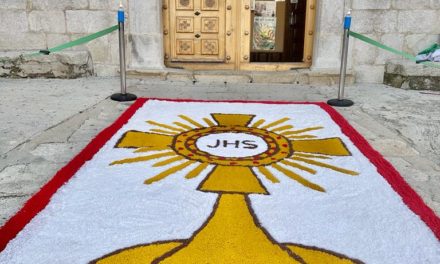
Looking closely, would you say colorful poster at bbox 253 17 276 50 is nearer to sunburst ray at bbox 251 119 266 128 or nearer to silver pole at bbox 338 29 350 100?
silver pole at bbox 338 29 350 100

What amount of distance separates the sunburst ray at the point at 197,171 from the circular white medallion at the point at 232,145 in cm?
19

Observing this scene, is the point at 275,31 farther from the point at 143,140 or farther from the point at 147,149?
the point at 147,149

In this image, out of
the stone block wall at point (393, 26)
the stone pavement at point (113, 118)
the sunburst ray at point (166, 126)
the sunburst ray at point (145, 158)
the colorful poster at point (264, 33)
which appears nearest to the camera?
the stone pavement at point (113, 118)

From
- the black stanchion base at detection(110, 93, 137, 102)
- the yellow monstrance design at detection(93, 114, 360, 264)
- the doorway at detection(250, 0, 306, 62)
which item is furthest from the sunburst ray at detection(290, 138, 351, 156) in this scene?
the doorway at detection(250, 0, 306, 62)

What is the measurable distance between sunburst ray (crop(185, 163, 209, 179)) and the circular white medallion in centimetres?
19

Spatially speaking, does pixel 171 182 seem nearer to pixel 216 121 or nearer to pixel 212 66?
pixel 216 121

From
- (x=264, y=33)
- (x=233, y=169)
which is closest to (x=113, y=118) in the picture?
(x=233, y=169)

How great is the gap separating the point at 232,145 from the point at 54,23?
3041 millimetres

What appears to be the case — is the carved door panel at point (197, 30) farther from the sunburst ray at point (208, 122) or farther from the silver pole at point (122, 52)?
the sunburst ray at point (208, 122)

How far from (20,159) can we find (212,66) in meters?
2.86

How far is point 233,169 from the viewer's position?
7.48 feet

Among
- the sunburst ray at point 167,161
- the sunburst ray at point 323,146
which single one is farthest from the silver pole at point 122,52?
the sunburst ray at point 323,146

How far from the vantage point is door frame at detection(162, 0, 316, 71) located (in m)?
4.79

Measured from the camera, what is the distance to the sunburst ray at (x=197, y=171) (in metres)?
2.19
